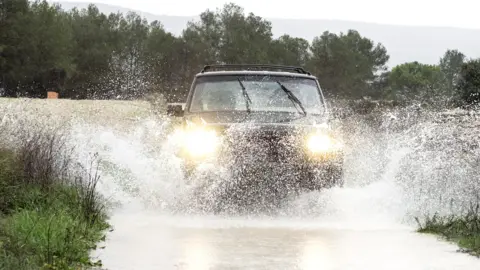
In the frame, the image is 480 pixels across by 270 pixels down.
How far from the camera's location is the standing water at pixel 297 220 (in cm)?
747

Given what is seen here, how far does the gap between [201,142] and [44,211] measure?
7.03 feet

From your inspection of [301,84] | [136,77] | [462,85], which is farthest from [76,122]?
[136,77]

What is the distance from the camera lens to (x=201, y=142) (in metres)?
10.5

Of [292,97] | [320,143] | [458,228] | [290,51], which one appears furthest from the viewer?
[290,51]

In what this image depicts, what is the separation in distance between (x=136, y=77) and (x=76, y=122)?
330ft

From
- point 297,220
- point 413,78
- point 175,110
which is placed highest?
point 175,110

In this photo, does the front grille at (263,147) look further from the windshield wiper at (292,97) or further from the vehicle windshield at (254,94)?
the windshield wiper at (292,97)

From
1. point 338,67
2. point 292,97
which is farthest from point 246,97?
point 338,67

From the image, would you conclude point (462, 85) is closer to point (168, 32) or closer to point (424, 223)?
point (424, 223)

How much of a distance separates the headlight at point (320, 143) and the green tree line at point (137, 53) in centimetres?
7252

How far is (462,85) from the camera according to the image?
5484 cm

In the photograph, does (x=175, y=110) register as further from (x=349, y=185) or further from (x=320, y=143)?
(x=349, y=185)

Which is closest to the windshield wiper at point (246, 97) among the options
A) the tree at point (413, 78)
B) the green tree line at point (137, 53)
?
the green tree line at point (137, 53)

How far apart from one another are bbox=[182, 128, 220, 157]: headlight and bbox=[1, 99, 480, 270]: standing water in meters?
0.28
